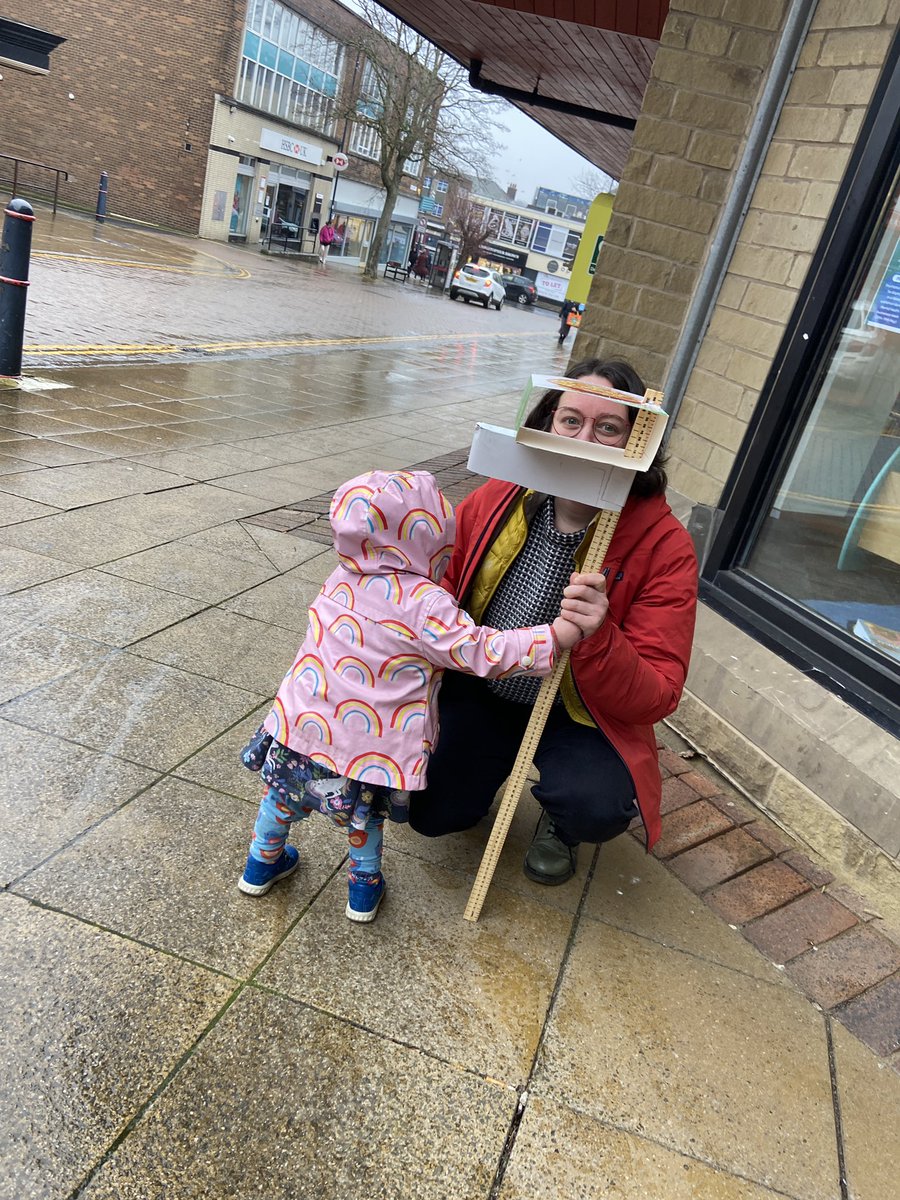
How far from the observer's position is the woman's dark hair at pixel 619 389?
2406mm

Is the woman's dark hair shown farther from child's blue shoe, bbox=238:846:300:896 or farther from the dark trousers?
child's blue shoe, bbox=238:846:300:896

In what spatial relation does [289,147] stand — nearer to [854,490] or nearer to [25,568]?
[25,568]

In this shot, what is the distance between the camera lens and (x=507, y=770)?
104 inches

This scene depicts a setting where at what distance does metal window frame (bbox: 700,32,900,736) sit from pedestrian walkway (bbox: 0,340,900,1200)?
60cm

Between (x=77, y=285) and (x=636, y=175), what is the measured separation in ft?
37.4

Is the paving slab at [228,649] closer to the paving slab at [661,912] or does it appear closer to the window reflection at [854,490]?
the paving slab at [661,912]

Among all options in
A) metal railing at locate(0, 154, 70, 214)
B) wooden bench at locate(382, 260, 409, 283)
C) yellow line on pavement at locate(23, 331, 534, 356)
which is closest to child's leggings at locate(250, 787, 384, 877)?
yellow line on pavement at locate(23, 331, 534, 356)

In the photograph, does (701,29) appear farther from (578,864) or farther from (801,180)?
(578,864)

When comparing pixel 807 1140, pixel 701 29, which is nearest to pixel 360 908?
pixel 807 1140

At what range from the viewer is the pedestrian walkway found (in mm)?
1785

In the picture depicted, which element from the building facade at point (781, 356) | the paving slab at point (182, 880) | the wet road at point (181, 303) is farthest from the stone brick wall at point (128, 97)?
the paving slab at point (182, 880)

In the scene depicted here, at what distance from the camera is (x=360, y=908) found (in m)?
2.38

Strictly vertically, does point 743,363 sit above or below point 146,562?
above

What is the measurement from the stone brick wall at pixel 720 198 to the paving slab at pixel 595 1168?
2737 mm
